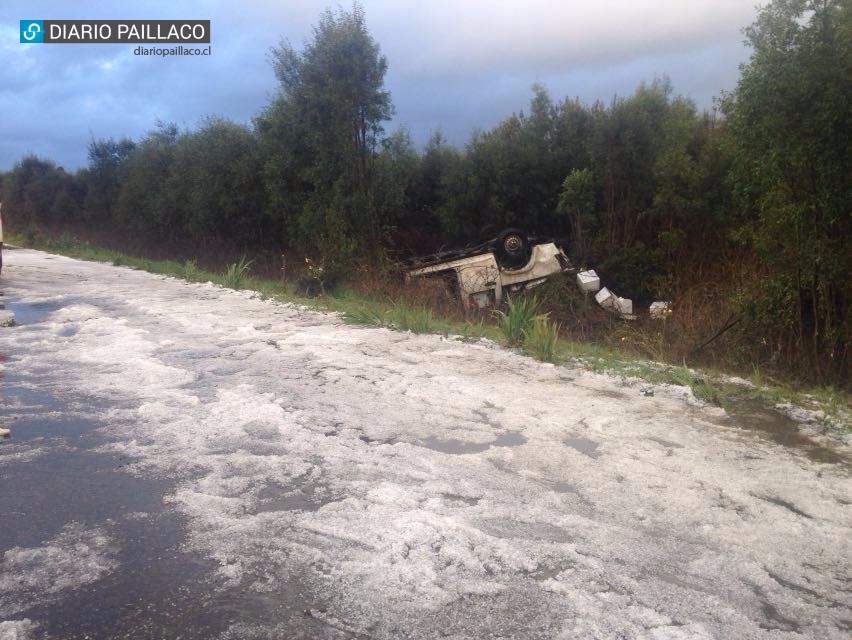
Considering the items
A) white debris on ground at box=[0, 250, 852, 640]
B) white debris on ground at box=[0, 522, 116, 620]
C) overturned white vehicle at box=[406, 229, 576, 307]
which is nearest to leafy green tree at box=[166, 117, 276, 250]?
overturned white vehicle at box=[406, 229, 576, 307]

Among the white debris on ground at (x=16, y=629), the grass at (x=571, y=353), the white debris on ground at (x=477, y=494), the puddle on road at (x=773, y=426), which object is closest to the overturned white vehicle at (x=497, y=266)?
the grass at (x=571, y=353)

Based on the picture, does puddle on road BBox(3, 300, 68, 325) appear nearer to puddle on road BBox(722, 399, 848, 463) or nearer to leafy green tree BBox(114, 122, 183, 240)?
puddle on road BBox(722, 399, 848, 463)

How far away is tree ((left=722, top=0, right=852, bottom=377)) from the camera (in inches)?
295

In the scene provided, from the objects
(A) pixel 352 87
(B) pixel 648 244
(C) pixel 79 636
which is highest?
(A) pixel 352 87

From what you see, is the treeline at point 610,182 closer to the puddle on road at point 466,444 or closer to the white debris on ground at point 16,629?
the puddle on road at point 466,444

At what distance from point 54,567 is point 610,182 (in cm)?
1636

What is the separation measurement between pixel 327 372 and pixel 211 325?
9.71 feet

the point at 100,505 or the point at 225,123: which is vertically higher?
the point at 225,123

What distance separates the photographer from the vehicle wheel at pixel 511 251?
56.6 ft

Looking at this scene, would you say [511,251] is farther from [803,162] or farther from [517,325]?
[803,162]

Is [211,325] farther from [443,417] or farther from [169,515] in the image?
[169,515]

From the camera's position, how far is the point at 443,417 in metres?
5.56

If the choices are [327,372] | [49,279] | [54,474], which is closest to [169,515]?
[54,474]

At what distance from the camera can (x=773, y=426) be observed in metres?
5.54
